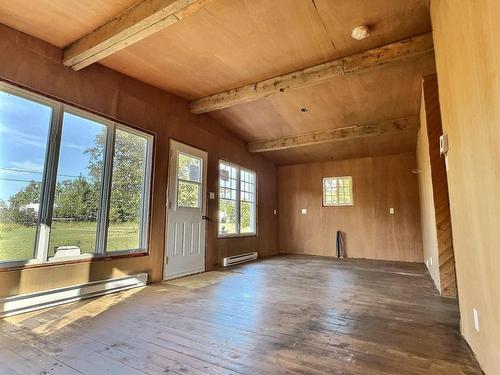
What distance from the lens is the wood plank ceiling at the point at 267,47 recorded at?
2650mm

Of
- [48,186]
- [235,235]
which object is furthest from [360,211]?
[48,186]

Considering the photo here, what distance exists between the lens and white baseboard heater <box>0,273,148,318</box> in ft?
8.44

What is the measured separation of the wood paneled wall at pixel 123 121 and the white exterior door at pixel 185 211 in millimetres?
145

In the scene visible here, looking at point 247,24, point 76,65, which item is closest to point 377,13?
point 247,24

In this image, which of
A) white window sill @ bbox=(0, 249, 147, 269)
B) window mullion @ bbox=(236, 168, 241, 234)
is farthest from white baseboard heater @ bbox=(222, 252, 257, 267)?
white window sill @ bbox=(0, 249, 147, 269)

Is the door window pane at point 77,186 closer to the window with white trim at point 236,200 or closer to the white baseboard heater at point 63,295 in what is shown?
the white baseboard heater at point 63,295

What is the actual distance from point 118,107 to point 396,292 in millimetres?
4352

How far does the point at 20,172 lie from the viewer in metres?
2.75

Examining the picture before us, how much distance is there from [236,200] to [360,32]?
13.2 ft

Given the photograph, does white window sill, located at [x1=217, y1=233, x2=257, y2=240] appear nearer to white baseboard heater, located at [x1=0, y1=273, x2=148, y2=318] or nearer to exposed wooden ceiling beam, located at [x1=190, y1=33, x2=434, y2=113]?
white baseboard heater, located at [x1=0, y1=273, x2=148, y2=318]

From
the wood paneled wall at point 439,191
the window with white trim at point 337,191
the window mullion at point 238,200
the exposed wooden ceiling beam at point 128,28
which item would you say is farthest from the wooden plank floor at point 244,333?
the window with white trim at point 337,191

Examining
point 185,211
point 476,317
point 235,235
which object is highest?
point 185,211

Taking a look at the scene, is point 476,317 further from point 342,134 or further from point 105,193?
point 342,134

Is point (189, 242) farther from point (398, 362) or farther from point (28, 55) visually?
point (398, 362)
